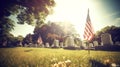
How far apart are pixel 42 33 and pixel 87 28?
390 inches

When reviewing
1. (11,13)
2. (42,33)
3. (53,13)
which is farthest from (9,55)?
(42,33)

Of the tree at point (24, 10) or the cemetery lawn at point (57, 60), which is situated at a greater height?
the tree at point (24, 10)

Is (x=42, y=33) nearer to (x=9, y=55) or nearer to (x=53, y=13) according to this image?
(x=53, y=13)

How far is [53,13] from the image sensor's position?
11.4 m

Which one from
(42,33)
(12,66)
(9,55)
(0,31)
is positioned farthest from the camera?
(42,33)

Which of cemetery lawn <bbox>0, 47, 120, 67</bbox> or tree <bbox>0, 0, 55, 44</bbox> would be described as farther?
tree <bbox>0, 0, 55, 44</bbox>

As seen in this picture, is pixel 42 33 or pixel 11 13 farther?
pixel 42 33

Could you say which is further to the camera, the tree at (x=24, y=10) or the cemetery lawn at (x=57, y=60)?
the tree at (x=24, y=10)

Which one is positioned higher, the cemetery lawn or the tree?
the tree

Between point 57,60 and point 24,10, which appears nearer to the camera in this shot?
point 57,60

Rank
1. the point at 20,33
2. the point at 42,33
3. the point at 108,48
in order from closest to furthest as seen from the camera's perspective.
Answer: the point at 108,48 < the point at 20,33 < the point at 42,33

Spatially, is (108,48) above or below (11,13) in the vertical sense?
below

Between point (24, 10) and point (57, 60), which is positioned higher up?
point (24, 10)

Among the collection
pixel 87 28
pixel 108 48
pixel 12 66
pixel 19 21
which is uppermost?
pixel 19 21
